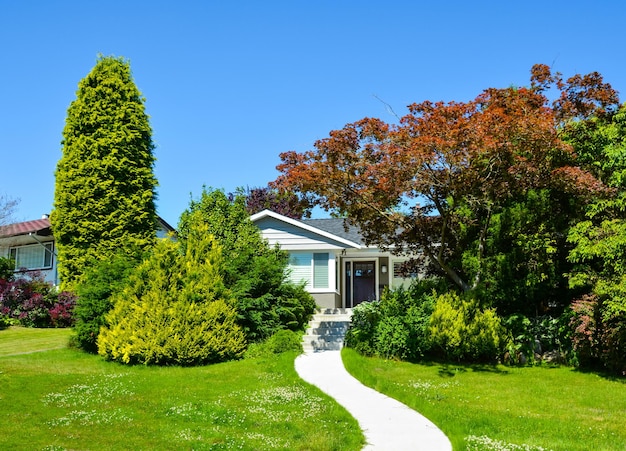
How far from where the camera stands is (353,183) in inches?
519

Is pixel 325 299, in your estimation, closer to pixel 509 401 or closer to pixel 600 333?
pixel 600 333

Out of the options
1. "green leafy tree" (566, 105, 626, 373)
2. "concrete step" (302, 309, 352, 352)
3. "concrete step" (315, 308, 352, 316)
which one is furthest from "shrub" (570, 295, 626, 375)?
"concrete step" (315, 308, 352, 316)

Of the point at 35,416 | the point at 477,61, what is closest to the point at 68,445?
the point at 35,416

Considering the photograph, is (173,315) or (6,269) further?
(6,269)

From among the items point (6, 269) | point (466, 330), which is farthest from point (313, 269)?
point (6, 269)

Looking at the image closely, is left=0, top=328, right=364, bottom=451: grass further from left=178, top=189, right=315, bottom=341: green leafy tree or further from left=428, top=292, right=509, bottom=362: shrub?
left=428, top=292, right=509, bottom=362: shrub

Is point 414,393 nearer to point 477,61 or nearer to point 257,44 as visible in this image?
point 477,61

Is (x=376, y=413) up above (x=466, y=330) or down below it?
below

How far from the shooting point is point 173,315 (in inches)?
520

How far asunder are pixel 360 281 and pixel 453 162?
43.9 feet

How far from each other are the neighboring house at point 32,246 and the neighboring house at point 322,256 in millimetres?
8260

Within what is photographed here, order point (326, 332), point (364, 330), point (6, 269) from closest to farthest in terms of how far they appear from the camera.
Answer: point (364, 330) < point (326, 332) < point (6, 269)

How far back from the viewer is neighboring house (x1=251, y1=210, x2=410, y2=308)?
2219 centimetres

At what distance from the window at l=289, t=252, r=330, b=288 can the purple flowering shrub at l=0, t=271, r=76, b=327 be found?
8.45 metres
